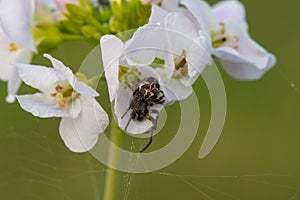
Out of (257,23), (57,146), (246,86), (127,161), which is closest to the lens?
(127,161)

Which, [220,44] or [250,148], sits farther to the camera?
[250,148]

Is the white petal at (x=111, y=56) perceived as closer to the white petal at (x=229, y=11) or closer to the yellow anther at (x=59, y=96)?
the yellow anther at (x=59, y=96)

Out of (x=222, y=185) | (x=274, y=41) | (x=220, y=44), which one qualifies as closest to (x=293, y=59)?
(x=274, y=41)

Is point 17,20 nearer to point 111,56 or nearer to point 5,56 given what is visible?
point 5,56

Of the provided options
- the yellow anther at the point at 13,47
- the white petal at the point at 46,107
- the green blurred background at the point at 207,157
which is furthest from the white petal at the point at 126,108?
the green blurred background at the point at 207,157

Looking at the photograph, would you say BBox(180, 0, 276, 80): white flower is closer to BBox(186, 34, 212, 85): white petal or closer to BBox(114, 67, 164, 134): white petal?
BBox(186, 34, 212, 85): white petal

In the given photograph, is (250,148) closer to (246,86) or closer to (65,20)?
(246,86)

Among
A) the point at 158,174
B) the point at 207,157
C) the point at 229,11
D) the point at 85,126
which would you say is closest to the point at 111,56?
the point at 85,126
